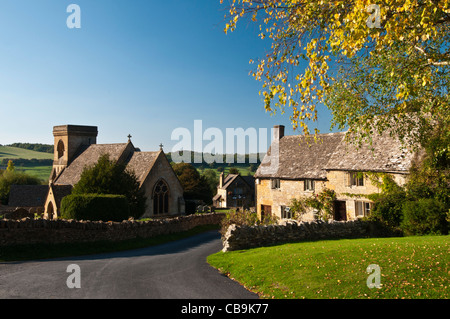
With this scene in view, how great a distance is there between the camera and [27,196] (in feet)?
206

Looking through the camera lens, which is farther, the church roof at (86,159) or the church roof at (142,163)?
the church roof at (86,159)

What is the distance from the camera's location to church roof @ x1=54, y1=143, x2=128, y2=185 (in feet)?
143

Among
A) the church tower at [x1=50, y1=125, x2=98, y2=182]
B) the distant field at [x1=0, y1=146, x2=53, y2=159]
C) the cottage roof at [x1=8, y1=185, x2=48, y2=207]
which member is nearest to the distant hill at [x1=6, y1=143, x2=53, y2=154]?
the distant field at [x1=0, y1=146, x2=53, y2=159]

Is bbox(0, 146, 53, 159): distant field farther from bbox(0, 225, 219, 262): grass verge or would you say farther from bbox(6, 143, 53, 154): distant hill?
bbox(0, 225, 219, 262): grass verge

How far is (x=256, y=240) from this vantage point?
18719mm

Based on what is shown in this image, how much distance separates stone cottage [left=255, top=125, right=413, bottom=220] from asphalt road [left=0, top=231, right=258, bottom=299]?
15067 millimetres

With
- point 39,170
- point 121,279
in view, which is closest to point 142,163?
point 121,279

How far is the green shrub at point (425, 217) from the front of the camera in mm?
20750

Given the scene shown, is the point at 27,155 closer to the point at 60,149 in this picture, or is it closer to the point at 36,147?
the point at 36,147

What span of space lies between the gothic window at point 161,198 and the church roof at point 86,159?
687 cm
